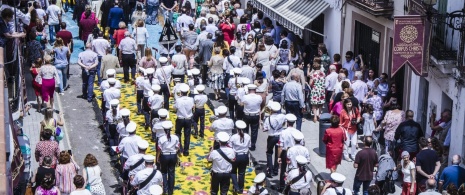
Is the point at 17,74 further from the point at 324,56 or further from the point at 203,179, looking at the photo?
the point at 324,56

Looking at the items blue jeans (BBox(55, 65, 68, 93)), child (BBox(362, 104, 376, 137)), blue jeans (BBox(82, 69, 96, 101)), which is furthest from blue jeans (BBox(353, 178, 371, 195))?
blue jeans (BBox(55, 65, 68, 93))

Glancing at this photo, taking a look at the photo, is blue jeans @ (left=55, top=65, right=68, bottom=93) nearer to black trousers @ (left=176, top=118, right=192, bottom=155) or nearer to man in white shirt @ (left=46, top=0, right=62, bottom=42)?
man in white shirt @ (left=46, top=0, right=62, bottom=42)

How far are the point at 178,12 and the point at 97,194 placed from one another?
18251 millimetres

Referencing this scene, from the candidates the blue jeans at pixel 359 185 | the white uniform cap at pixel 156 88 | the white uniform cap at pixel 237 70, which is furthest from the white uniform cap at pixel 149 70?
the blue jeans at pixel 359 185

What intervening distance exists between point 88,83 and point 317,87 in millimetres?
6501

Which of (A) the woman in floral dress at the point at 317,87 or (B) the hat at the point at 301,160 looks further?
(A) the woman in floral dress at the point at 317,87

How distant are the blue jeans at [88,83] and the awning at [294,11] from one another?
22.8ft

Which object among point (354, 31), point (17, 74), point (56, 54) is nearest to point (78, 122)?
point (56, 54)

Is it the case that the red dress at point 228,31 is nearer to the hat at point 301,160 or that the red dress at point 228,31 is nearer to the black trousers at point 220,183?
the black trousers at point 220,183

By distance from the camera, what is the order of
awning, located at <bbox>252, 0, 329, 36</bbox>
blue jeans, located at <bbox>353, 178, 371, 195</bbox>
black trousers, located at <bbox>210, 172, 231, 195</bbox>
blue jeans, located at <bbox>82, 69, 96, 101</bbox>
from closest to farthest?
black trousers, located at <bbox>210, 172, 231, 195</bbox>
blue jeans, located at <bbox>353, 178, 371, 195</bbox>
blue jeans, located at <bbox>82, 69, 96, 101</bbox>
awning, located at <bbox>252, 0, 329, 36</bbox>

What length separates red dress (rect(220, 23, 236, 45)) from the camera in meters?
28.7

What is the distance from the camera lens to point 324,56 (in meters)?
26.0

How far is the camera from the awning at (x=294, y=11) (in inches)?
1148

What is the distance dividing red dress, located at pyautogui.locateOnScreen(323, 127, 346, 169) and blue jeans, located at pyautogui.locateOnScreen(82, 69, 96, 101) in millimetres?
8479
